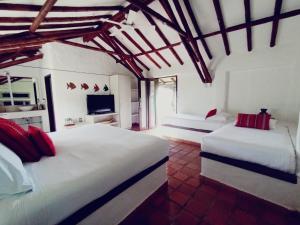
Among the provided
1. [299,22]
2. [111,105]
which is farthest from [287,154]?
[111,105]

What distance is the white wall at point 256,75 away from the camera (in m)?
3.01

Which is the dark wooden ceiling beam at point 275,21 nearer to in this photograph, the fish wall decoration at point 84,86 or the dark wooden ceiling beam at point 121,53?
the dark wooden ceiling beam at point 121,53

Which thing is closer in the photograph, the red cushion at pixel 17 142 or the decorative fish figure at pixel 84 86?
the red cushion at pixel 17 142

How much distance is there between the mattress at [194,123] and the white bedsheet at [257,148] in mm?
1262

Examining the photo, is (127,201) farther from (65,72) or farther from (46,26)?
(65,72)

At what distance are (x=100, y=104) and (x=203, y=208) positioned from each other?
13.4ft

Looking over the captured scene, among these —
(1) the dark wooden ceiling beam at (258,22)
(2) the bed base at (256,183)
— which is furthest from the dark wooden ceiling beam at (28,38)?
(2) the bed base at (256,183)

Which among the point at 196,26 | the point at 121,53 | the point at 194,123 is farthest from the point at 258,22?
the point at 121,53

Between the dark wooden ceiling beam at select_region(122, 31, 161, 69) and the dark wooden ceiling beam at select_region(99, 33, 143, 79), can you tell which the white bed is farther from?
the dark wooden ceiling beam at select_region(99, 33, 143, 79)

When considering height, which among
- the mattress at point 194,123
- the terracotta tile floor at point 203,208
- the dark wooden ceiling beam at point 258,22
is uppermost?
the dark wooden ceiling beam at point 258,22

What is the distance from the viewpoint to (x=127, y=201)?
148cm

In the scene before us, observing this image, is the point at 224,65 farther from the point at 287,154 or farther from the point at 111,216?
the point at 111,216

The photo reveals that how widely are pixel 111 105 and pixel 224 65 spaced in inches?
144

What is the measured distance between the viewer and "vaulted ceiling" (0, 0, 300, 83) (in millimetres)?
1978
